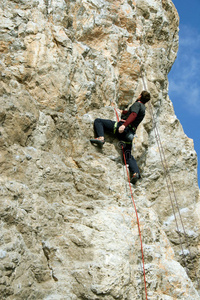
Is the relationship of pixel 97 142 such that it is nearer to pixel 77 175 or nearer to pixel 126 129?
pixel 126 129

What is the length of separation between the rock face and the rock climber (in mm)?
220

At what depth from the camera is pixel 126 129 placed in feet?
26.4

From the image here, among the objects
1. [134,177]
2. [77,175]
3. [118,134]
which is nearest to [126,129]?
[118,134]

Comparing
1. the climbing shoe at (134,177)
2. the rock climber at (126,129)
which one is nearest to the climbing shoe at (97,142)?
the rock climber at (126,129)

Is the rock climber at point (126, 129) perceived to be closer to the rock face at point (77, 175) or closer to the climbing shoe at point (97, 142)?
the climbing shoe at point (97, 142)

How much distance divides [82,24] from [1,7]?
284 cm

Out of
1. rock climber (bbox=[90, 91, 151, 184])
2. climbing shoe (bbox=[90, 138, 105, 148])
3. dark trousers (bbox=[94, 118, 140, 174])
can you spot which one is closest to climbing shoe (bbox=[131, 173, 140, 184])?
rock climber (bbox=[90, 91, 151, 184])

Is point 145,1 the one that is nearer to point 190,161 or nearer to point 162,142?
point 162,142

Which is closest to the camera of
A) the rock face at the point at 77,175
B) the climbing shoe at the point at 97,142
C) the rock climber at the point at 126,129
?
the rock face at the point at 77,175

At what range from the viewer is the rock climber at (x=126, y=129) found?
7722 mm

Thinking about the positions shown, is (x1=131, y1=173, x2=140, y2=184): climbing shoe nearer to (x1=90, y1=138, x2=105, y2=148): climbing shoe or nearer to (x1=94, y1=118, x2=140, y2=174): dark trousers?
(x1=94, y1=118, x2=140, y2=174): dark trousers

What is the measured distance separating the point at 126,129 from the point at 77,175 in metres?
1.93

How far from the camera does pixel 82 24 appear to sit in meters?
9.47

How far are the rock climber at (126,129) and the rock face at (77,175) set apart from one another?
0.22 metres
